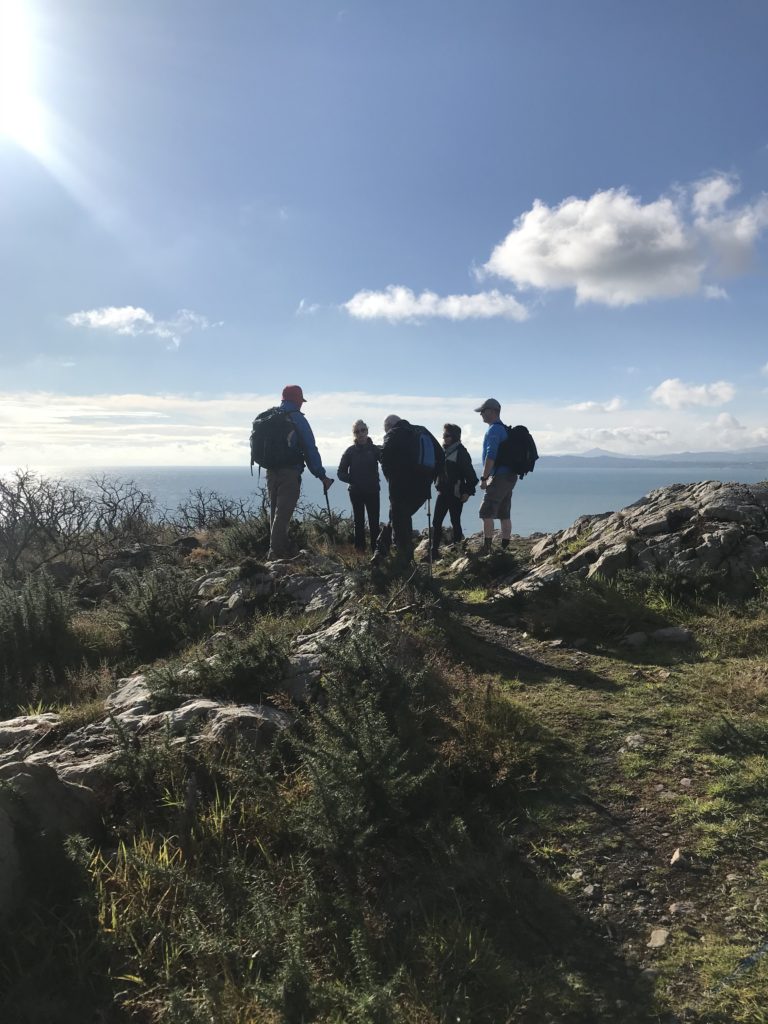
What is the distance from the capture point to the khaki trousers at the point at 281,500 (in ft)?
27.9

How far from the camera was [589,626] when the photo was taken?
6.14 metres

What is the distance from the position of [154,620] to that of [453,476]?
18.4 feet

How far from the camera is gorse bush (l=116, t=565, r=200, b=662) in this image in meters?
6.25

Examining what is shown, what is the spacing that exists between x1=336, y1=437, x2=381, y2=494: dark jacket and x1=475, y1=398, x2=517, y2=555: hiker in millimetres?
1709

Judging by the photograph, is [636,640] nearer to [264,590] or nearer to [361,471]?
[264,590]

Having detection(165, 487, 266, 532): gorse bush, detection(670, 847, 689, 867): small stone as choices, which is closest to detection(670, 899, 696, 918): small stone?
detection(670, 847, 689, 867): small stone

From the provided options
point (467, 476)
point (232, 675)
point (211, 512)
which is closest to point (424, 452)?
point (467, 476)

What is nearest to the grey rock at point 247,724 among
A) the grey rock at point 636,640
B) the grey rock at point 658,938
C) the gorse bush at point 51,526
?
the grey rock at point 658,938

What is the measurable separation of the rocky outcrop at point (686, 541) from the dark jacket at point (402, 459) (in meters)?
1.87

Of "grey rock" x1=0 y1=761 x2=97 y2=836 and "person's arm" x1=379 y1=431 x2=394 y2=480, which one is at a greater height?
"person's arm" x1=379 y1=431 x2=394 y2=480

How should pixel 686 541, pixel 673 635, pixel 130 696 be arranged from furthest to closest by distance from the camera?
pixel 686 541 → pixel 673 635 → pixel 130 696

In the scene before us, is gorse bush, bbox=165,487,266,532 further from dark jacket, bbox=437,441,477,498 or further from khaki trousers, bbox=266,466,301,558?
dark jacket, bbox=437,441,477,498

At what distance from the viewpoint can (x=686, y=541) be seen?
22.9 ft

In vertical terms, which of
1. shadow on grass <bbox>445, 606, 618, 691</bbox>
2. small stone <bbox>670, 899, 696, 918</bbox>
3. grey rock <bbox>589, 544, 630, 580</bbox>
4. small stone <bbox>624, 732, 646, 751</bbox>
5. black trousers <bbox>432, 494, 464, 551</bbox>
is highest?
black trousers <bbox>432, 494, 464, 551</bbox>
